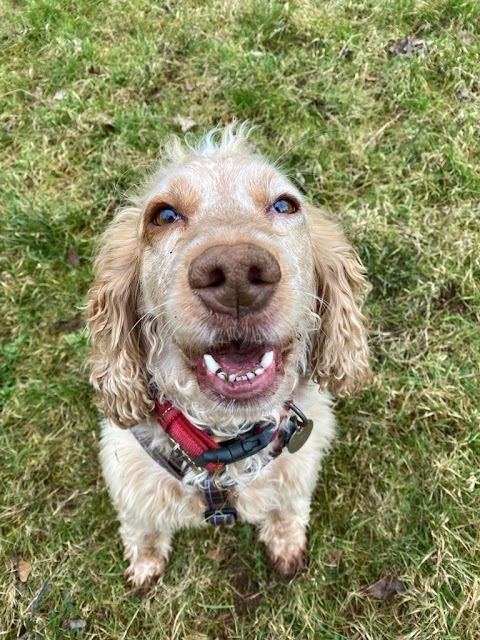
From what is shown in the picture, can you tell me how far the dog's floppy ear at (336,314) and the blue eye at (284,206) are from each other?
0.29m

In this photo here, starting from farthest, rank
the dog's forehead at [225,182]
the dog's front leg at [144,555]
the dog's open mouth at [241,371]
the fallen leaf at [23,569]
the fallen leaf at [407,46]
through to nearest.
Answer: the fallen leaf at [407,46]
the fallen leaf at [23,569]
the dog's front leg at [144,555]
the dog's forehead at [225,182]
the dog's open mouth at [241,371]

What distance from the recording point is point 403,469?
397 centimetres

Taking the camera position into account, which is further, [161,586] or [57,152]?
[57,152]

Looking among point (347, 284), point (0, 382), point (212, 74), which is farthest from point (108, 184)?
point (347, 284)

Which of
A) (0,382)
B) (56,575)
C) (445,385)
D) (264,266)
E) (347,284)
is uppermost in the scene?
(264,266)

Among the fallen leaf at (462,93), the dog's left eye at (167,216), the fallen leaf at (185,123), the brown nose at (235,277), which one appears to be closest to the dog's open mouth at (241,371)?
the brown nose at (235,277)

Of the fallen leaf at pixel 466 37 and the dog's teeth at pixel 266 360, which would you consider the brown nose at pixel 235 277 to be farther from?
the fallen leaf at pixel 466 37

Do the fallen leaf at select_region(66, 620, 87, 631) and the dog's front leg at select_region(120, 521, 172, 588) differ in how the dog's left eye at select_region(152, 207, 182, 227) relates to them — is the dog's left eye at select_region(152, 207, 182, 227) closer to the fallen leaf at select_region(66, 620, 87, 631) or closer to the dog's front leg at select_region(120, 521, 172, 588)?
the dog's front leg at select_region(120, 521, 172, 588)

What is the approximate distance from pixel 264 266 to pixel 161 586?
9.31 feet

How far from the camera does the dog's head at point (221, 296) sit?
6.70ft

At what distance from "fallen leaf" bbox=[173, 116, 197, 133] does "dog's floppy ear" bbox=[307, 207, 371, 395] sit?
2.19 metres

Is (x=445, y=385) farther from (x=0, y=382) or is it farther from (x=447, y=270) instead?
(x=0, y=382)

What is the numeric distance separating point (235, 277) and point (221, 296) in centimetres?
11

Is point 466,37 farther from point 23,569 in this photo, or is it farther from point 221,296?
point 23,569
